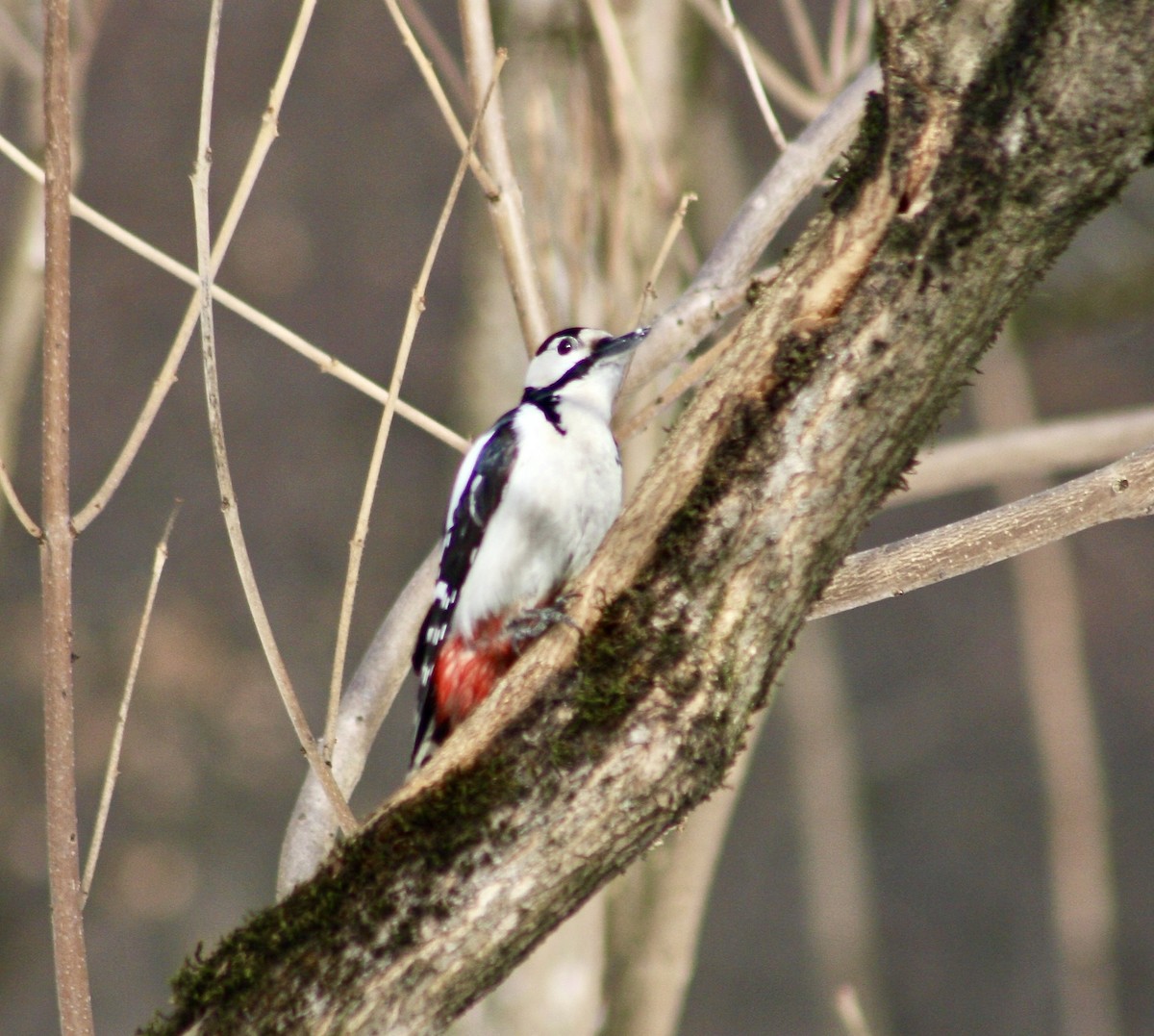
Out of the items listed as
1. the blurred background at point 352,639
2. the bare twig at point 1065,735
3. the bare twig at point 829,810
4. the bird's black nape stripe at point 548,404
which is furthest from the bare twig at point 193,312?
the blurred background at point 352,639

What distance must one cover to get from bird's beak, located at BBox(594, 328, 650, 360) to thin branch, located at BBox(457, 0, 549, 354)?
215mm

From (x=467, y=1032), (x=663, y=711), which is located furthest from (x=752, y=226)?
(x=467, y=1032)

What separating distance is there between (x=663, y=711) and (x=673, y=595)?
6.4 inches

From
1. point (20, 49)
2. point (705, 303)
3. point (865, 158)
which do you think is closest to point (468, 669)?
point (705, 303)

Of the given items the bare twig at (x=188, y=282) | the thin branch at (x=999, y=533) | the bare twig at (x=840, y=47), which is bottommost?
the thin branch at (x=999, y=533)

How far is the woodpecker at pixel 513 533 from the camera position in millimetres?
3039

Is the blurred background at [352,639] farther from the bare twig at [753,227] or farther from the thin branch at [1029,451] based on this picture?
the bare twig at [753,227]

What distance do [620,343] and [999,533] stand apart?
972mm

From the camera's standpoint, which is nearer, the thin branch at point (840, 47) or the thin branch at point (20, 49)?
the thin branch at point (840, 47)

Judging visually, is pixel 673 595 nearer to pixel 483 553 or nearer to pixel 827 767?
pixel 483 553

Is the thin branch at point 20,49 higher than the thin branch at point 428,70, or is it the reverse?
the thin branch at point 20,49

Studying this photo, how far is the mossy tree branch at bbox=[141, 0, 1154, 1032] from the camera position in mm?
1789

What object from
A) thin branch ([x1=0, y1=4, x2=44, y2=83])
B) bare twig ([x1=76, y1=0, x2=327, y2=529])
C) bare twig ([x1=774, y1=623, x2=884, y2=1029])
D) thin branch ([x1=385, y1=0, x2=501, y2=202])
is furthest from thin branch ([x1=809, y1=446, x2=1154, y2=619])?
bare twig ([x1=774, y1=623, x2=884, y2=1029])

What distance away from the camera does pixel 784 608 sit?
1.94 metres
